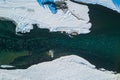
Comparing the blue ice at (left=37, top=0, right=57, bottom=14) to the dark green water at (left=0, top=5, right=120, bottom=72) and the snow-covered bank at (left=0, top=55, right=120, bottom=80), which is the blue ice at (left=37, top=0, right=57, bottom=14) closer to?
the dark green water at (left=0, top=5, right=120, bottom=72)

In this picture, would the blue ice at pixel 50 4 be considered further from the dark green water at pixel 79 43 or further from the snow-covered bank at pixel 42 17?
the dark green water at pixel 79 43

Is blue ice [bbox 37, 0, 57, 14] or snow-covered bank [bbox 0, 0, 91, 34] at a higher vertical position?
blue ice [bbox 37, 0, 57, 14]

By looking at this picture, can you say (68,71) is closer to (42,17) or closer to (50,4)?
(42,17)

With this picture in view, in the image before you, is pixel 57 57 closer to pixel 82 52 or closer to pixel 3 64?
pixel 82 52

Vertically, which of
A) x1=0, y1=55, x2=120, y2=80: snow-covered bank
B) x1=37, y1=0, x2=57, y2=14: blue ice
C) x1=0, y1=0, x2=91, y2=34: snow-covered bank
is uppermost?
x1=37, y1=0, x2=57, y2=14: blue ice

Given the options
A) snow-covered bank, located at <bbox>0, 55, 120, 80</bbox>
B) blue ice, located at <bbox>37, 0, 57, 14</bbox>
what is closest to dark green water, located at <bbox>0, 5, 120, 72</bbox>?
snow-covered bank, located at <bbox>0, 55, 120, 80</bbox>

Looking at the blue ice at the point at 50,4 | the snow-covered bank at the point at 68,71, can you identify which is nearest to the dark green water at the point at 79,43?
the snow-covered bank at the point at 68,71
